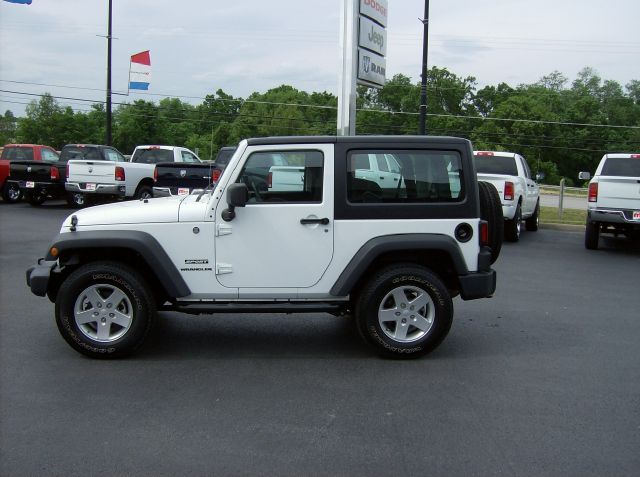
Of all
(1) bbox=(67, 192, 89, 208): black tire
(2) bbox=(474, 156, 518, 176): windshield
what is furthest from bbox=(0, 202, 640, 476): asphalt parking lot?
(1) bbox=(67, 192, 89, 208): black tire

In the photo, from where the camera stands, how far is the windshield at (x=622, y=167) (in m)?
13.0

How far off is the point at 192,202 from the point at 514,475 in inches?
132

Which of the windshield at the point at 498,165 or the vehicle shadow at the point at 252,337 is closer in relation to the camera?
the vehicle shadow at the point at 252,337

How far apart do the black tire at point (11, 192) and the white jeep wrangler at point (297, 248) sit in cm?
1569

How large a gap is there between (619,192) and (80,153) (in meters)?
15.3

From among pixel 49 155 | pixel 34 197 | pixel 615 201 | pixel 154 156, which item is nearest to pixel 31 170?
pixel 34 197

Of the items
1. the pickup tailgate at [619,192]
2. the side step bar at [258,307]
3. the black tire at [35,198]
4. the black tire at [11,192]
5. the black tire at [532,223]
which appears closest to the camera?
the side step bar at [258,307]

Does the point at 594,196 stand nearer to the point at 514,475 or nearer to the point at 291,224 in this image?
the point at 291,224

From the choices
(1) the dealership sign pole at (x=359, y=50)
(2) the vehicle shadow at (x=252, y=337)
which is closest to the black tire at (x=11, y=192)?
(1) the dealership sign pole at (x=359, y=50)

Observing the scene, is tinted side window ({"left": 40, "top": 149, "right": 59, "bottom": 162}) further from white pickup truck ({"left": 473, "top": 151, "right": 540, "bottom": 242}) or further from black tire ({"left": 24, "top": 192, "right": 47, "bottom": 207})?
white pickup truck ({"left": 473, "top": 151, "right": 540, "bottom": 242})

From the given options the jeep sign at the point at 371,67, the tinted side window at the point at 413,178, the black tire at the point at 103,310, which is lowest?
the black tire at the point at 103,310

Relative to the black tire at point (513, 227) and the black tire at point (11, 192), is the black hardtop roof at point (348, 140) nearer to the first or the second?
the black tire at point (513, 227)

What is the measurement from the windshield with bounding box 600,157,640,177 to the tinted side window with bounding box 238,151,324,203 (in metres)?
9.56

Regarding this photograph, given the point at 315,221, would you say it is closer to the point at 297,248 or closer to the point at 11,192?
the point at 297,248
